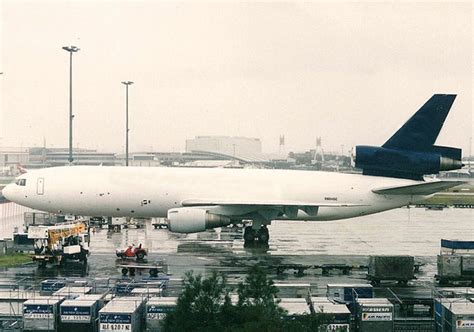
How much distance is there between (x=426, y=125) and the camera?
47031mm

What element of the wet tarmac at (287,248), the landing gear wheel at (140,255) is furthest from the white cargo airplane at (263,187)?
the landing gear wheel at (140,255)

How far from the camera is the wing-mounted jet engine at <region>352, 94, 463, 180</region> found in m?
46.9

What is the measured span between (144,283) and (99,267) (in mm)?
8874

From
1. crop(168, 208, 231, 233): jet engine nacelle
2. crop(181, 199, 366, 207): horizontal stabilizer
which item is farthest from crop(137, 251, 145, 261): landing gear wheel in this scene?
crop(181, 199, 366, 207): horizontal stabilizer

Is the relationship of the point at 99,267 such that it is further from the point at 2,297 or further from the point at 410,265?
the point at 410,265

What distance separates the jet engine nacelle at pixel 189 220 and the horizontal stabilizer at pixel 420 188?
12.4 metres

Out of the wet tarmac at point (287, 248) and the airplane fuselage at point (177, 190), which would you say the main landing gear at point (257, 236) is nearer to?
the wet tarmac at point (287, 248)

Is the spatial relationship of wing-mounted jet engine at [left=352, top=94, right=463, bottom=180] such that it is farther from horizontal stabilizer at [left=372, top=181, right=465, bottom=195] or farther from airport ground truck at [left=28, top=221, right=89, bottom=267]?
airport ground truck at [left=28, top=221, right=89, bottom=267]

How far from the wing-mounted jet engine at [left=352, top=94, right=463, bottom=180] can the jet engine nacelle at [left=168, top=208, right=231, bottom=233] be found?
1312cm

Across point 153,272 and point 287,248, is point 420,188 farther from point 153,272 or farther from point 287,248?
point 153,272

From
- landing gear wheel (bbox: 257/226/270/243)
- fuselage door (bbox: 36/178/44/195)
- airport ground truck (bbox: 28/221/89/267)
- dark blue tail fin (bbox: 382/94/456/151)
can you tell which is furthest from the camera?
landing gear wheel (bbox: 257/226/270/243)

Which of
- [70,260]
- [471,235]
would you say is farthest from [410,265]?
[471,235]

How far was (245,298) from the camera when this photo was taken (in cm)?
1734

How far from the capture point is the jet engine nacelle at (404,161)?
4684cm
